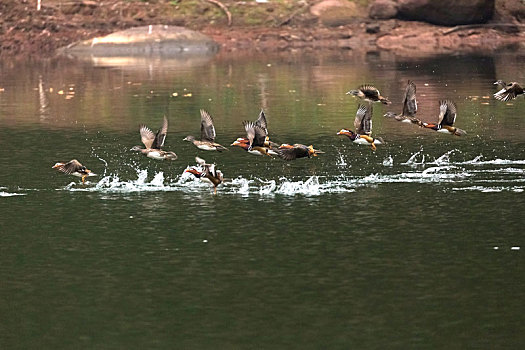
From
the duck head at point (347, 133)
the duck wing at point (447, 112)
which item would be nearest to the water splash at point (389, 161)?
the duck head at point (347, 133)

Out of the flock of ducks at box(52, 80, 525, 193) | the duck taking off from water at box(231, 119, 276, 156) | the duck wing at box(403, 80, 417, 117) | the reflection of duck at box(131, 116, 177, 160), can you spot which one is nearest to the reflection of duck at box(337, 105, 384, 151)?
the flock of ducks at box(52, 80, 525, 193)

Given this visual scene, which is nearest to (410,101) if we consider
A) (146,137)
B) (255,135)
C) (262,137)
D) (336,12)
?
(262,137)

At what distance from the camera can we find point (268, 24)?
7500cm

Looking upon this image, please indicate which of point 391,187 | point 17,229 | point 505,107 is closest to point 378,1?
point 505,107

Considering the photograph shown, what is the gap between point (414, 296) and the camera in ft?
54.0

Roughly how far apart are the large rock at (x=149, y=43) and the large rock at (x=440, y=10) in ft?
34.1

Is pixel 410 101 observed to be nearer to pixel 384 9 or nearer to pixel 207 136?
pixel 207 136

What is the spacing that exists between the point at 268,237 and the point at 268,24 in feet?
182

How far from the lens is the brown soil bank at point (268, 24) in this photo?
7112 centimetres

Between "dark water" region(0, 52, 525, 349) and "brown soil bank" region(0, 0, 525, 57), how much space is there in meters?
32.7

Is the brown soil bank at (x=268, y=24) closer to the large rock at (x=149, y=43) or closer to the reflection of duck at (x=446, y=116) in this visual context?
the large rock at (x=149, y=43)

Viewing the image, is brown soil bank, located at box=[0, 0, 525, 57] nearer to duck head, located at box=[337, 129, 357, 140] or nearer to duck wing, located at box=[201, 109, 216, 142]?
duck head, located at box=[337, 129, 357, 140]

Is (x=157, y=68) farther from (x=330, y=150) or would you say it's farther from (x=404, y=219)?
(x=404, y=219)

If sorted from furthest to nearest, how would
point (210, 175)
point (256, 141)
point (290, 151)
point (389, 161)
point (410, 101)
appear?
point (389, 161), point (410, 101), point (210, 175), point (290, 151), point (256, 141)
